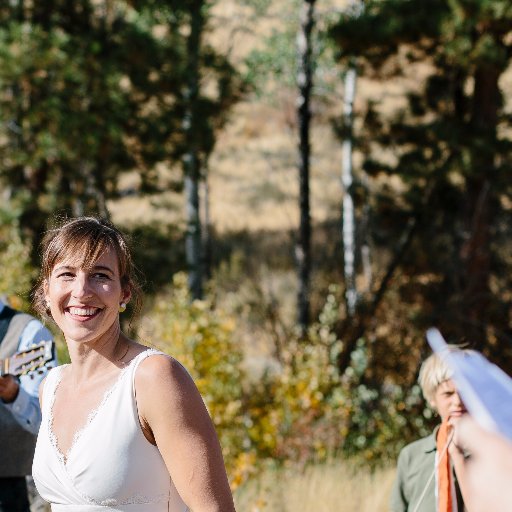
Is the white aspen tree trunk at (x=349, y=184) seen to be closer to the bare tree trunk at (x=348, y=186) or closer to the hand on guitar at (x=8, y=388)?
the bare tree trunk at (x=348, y=186)

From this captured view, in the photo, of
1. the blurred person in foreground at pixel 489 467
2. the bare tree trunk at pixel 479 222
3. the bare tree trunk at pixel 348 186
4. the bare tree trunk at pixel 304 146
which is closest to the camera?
the blurred person in foreground at pixel 489 467

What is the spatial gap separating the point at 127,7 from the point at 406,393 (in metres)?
6.51

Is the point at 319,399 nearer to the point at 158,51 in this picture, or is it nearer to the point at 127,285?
the point at 127,285

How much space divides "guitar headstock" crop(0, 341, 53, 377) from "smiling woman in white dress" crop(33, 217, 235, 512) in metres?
0.32

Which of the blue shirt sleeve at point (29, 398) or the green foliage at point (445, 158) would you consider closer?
the blue shirt sleeve at point (29, 398)

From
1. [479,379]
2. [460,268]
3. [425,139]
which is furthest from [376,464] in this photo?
[479,379]

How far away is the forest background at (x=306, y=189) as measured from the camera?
22.9 ft

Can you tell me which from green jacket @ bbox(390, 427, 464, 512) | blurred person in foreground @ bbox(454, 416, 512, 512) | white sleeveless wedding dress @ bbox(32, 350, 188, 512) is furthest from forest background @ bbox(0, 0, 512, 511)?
blurred person in foreground @ bbox(454, 416, 512, 512)

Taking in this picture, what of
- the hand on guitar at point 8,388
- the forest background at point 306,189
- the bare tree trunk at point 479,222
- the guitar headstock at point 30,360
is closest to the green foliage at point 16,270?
the forest background at point 306,189

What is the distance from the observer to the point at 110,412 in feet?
5.49

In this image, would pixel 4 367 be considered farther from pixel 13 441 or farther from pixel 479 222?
pixel 479 222

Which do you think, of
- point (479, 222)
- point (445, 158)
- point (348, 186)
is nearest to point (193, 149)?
point (348, 186)

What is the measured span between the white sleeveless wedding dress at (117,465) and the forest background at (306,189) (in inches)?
173

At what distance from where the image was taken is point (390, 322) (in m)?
9.62
